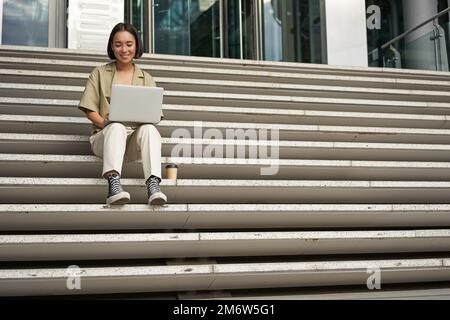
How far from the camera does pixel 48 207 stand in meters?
2.93

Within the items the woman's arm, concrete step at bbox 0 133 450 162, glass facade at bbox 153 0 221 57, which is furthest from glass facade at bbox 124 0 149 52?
the woman's arm

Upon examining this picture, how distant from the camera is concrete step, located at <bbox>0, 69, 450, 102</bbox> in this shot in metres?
4.54

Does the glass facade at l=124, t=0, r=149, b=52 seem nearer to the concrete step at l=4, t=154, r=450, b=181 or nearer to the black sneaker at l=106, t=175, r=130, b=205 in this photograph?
the concrete step at l=4, t=154, r=450, b=181

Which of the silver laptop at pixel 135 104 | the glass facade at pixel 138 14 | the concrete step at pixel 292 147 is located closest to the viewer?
the silver laptop at pixel 135 104

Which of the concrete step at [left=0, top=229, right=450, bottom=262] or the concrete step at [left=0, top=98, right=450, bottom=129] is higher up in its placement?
the concrete step at [left=0, top=98, right=450, bottom=129]

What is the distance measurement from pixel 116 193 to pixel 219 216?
1.81ft

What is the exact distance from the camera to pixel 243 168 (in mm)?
3607

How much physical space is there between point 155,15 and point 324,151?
199 inches

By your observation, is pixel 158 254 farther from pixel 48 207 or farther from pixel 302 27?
pixel 302 27

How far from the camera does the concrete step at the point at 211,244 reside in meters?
2.81

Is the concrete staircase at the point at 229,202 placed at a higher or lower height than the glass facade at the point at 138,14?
lower

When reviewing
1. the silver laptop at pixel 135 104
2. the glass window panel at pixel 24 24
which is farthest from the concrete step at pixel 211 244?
the glass window panel at pixel 24 24

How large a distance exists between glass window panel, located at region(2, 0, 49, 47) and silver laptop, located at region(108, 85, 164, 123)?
183 inches
